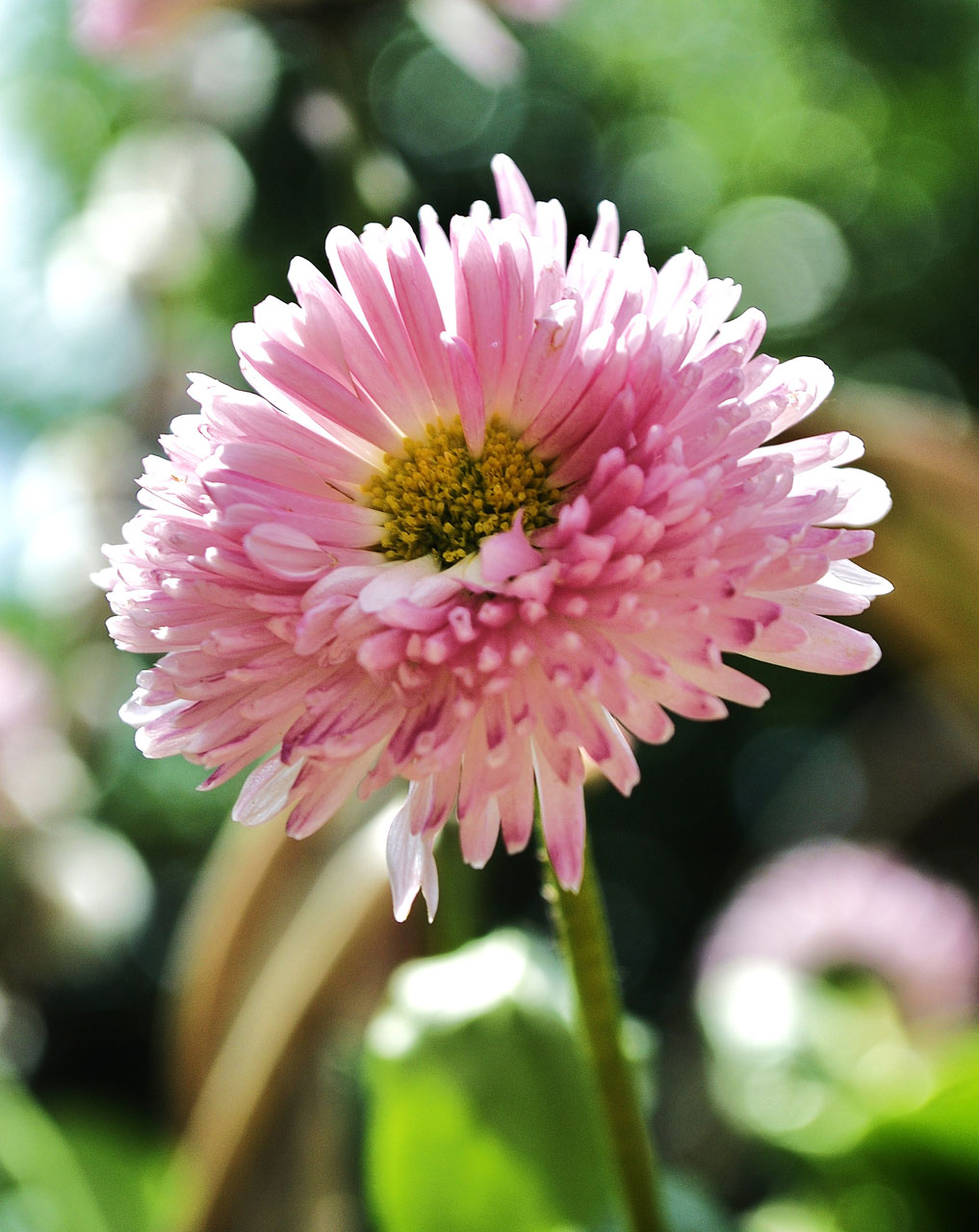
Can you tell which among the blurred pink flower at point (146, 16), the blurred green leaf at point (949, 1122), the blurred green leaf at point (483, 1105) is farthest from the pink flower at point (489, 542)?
the blurred pink flower at point (146, 16)

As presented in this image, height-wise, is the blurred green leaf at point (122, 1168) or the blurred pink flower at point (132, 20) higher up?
the blurred pink flower at point (132, 20)

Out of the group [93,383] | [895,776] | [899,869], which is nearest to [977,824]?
[895,776]

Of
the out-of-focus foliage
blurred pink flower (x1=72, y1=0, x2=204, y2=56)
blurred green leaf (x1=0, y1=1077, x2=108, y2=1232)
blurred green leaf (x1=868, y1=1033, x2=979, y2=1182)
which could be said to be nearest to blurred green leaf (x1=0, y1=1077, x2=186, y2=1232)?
blurred green leaf (x1=0, y1=1077, x2=108, y2=1232)

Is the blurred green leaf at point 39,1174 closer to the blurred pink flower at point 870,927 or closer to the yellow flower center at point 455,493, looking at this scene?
the blurred pink flower at point 870,927

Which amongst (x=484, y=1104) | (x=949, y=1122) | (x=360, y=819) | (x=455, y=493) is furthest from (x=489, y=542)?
(x=360, y=819)

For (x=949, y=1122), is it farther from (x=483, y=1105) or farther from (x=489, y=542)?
(x=489, y=542)
